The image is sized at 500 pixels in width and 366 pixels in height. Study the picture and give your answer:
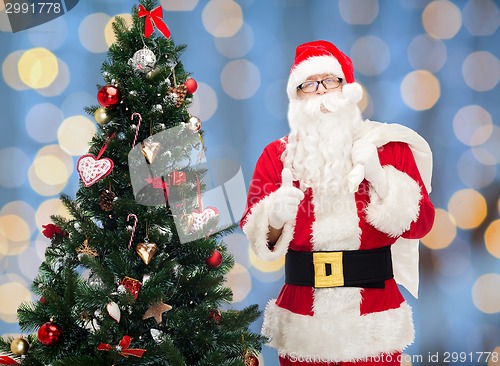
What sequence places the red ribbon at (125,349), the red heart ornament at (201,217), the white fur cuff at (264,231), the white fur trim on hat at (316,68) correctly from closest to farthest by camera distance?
1. the red ribbon at (125,349)
2. the red heart ornament at (201,217)
3. the white fur cuff at (264,231)
4. the white fur trim on hat at (316,68)

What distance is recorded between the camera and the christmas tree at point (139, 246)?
1.71 m

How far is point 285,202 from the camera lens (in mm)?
1904

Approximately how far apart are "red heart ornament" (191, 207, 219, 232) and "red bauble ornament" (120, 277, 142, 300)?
0.83 feet

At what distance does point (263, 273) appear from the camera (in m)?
3.25

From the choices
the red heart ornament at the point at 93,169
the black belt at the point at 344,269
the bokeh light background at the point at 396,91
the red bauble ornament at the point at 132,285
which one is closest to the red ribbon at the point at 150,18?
the red heart ornament at the point at 93,169

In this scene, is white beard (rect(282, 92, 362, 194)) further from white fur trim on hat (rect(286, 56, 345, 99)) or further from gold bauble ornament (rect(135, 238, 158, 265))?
gold bauble ornament (rect(135, 238, 158, 265))

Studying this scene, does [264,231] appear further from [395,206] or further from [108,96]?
[108,96]

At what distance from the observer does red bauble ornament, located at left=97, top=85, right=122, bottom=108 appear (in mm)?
1799

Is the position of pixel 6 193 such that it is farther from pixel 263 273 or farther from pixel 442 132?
pixel 442 132

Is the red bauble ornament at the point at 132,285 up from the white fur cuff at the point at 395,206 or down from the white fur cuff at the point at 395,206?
down

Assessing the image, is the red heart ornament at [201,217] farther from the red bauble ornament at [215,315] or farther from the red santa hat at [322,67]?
the red santa hat at [322,67]

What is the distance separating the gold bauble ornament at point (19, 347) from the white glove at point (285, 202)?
83 centimetres

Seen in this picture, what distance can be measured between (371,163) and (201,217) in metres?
0.56

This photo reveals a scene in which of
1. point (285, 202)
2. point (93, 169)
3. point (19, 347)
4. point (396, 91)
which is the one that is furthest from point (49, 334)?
point (396, 91)
